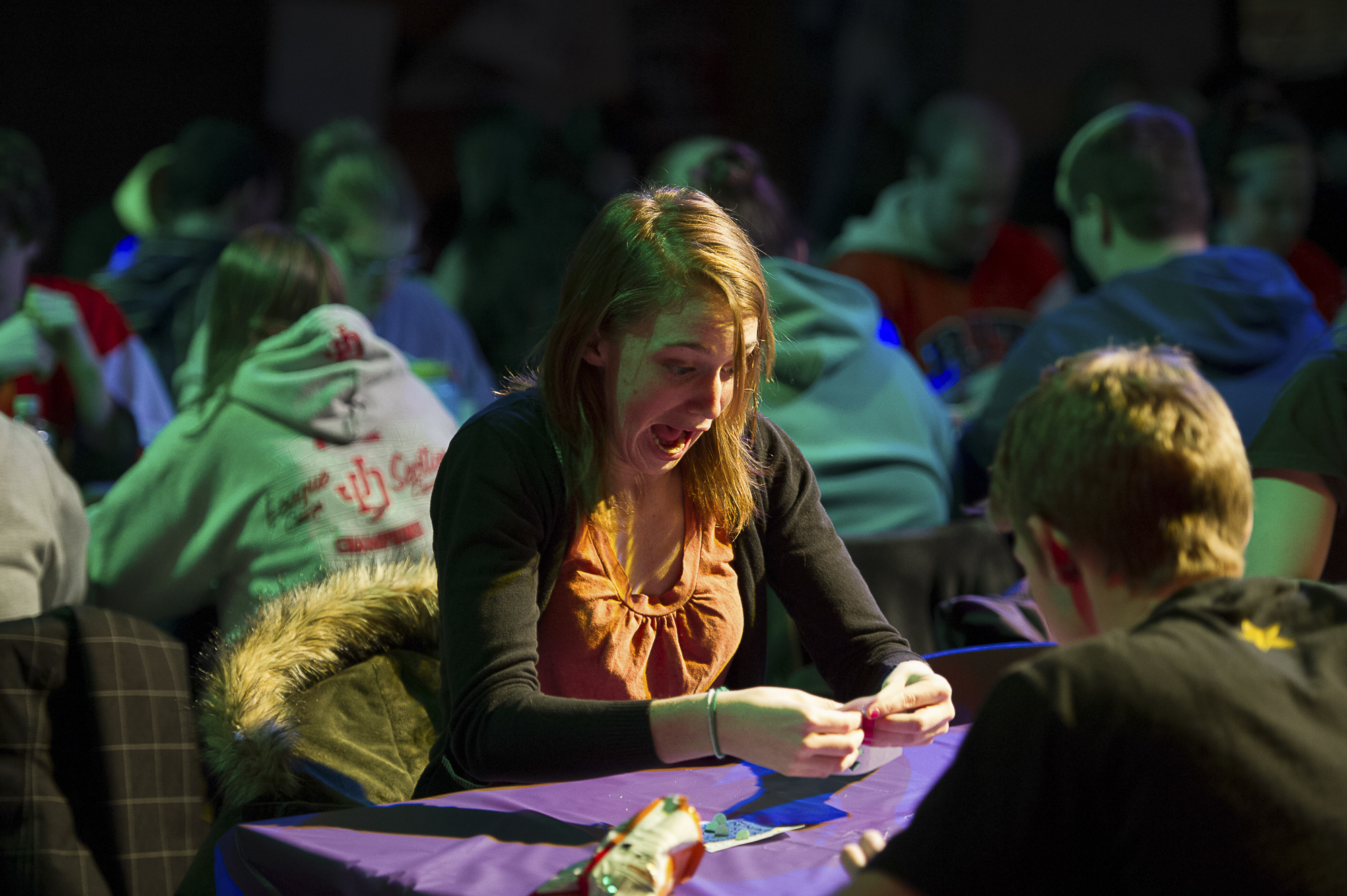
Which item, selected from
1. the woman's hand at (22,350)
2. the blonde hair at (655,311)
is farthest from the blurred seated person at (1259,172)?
the woman's hand at (22,350)

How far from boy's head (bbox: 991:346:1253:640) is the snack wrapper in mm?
393

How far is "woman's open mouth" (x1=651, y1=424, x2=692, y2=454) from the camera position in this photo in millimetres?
1659

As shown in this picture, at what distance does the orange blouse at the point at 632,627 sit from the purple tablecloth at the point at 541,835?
221 millimetres

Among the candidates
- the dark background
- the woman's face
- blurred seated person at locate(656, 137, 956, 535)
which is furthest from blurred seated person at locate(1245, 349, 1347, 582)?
the dark background

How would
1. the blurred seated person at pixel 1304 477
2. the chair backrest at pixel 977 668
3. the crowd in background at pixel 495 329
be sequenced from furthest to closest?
the crowd in background at pixel 495 329
the blurred seated person at pixel 1304 477
the chair backrest at pixel 977 668

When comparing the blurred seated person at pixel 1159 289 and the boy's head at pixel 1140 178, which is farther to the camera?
the boy's head at pixel 1140 178

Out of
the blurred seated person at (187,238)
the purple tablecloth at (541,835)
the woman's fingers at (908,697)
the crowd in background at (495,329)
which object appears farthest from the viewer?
the blurred seated person at (187,238)

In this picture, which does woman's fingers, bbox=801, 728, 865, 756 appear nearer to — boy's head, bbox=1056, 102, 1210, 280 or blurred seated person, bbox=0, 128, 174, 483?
boy's head, bbox=1056, 102, 1210, 280

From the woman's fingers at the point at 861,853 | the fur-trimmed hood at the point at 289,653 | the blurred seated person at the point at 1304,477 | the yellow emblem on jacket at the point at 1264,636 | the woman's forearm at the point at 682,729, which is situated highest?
the yellow emblem on jacket at the point at 1264,636

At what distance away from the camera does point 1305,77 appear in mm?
6320

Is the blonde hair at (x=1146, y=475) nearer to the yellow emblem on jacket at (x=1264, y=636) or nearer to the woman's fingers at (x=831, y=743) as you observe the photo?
the yellow emblem on jacket at (x=1264, y=636)

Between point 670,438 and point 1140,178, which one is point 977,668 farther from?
point 1140,178

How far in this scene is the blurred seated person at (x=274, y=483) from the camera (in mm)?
2383

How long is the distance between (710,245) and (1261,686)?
2.85 ft
